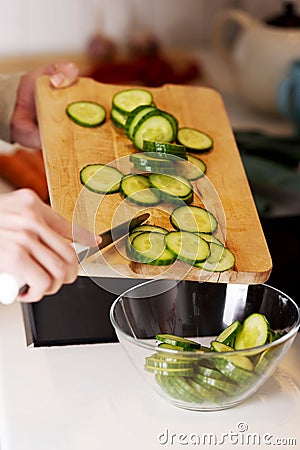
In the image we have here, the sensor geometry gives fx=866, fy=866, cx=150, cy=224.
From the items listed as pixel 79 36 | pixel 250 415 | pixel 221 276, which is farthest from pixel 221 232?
pixel 79 36

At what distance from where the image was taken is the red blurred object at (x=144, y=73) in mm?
1895

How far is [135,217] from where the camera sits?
38.2 inches

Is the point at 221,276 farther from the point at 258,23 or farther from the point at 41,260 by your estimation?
the point at 258,23

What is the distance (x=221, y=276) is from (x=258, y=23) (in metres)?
0.98

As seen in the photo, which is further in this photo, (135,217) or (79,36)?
(79,36)

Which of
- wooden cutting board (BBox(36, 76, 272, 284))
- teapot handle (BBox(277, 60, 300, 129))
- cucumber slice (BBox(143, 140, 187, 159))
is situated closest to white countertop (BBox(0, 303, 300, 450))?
wooden cutting board (BBox(36, 76, 272, 284))

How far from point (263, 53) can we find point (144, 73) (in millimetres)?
321

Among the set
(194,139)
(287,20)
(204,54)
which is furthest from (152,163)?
(204,54)

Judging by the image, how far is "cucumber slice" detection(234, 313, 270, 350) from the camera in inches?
35.2

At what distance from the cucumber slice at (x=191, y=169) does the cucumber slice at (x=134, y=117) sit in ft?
0.27

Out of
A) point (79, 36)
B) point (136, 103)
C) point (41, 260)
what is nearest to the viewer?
point (41, 260)

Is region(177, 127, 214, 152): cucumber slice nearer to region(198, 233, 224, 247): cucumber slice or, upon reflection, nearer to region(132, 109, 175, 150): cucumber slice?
region(132, 109, 175, 150): cucumber slice

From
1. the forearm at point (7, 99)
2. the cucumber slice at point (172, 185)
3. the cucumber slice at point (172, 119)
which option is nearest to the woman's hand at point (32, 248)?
the cucumber slice at point (172, 185)

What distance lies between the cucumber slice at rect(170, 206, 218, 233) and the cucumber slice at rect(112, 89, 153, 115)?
22 centimetres
